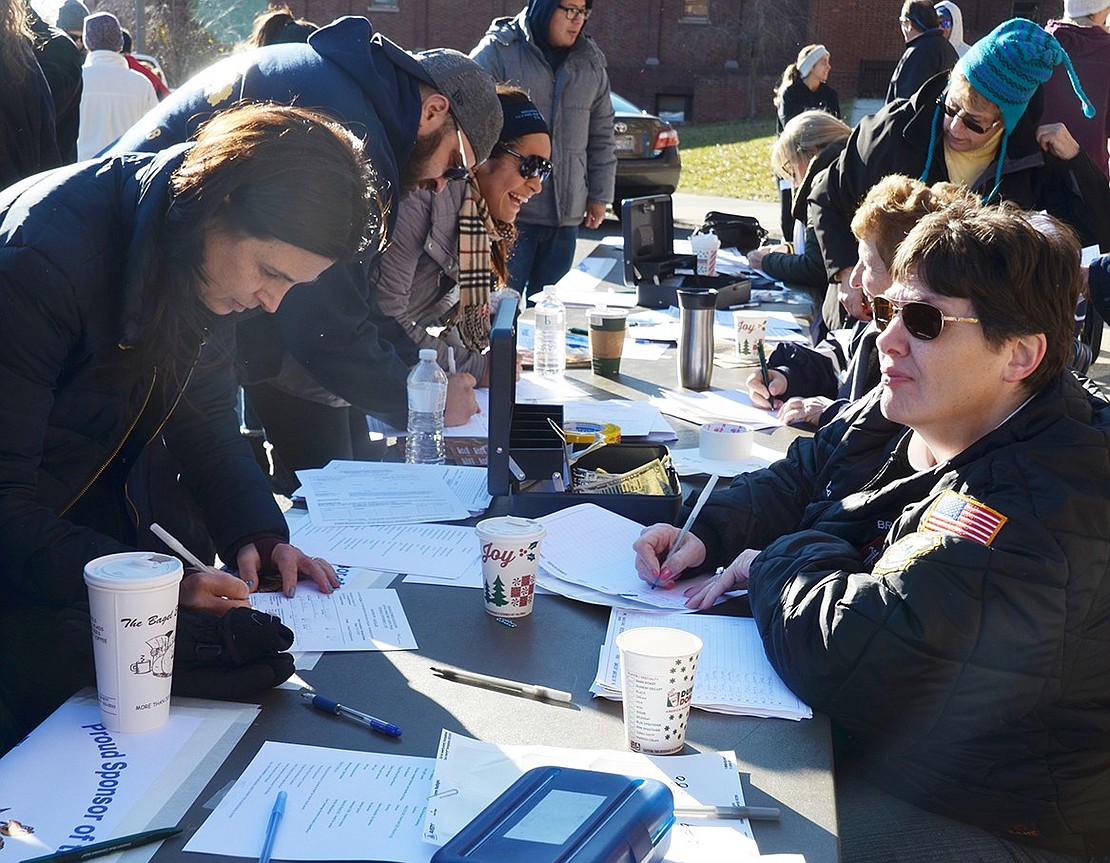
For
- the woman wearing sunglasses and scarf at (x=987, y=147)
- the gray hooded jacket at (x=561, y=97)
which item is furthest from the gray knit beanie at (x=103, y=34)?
the woman wearing sunglasses and scarf at (x=987, y=147)

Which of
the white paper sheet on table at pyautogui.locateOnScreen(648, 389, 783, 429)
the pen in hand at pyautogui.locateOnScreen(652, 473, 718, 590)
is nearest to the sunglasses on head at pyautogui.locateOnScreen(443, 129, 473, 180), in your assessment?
the white paper sheet on table at pyautogui.locateOnScreen(648, 389, 783, 429)

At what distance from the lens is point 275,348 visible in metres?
3.11

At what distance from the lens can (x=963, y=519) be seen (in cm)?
173

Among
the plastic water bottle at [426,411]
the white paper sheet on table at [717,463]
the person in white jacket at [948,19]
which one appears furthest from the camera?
the person in white jacket at [948,19]

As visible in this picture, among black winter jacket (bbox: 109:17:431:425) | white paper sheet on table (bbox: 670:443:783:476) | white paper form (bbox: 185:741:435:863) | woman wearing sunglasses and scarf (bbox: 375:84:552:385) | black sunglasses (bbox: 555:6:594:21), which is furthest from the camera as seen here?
black sunglasses (bbox: 555:6:594:21)

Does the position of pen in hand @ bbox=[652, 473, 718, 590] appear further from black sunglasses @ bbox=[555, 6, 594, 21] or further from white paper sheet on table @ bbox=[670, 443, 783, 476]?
black sunglasses @ bbox=[555, 6, 594, 21]

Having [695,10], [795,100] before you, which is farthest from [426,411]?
[695,10]

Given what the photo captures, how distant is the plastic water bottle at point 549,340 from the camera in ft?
12.7

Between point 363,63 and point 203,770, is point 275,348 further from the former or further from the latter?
point 203,770

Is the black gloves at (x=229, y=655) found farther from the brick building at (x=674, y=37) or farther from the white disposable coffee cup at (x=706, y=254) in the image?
the brick building at (x=674, y=37)

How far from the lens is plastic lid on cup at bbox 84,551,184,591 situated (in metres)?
1.44

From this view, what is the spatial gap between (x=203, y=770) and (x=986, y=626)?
3.53 ft

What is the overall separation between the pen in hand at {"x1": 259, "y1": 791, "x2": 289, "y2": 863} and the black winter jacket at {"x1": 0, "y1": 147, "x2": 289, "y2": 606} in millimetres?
552

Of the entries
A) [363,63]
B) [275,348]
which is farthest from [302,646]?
[363,63]
